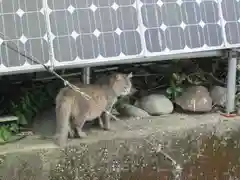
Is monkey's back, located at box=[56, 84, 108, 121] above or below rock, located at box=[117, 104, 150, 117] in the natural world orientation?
above

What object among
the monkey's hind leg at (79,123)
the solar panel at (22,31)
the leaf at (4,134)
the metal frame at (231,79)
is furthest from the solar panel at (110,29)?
the leaf at (4,134)

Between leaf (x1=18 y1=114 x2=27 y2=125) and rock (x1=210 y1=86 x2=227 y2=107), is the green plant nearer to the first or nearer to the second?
leaf (x1=18 y1=114 x2=27 y2=125)

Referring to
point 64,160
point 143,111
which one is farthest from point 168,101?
point 64,160

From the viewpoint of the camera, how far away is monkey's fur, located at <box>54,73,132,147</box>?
359cm

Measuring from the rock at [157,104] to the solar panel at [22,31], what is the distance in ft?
3.28

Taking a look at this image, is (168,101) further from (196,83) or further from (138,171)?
(138,171)

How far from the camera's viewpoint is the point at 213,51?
385 centimetres

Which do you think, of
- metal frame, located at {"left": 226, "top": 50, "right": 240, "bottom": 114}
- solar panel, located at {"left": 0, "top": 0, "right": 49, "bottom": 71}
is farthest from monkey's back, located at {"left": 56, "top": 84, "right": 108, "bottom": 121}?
metal frame, located at {"left": 226, "top": 50, "right": 240, "bottom": 114}

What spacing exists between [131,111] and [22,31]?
111cm

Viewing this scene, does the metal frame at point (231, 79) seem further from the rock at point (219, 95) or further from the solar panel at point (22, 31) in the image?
the solar panel at point (22, 31)

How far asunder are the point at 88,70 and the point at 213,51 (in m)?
0.90

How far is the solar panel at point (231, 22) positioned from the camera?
12.6 ft

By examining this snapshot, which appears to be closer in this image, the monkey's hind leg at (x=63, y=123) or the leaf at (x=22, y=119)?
the monkey's hind leg at (x=63, y=123)

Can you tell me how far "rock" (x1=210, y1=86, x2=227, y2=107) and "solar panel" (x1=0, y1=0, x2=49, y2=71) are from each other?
4.78ft
